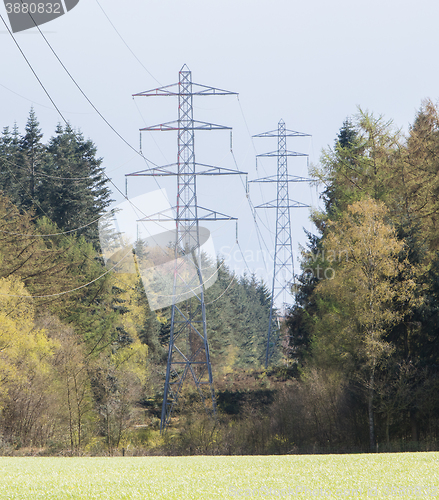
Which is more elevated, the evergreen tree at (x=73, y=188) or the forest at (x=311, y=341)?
the evergreen tree at (x=73, y=188)

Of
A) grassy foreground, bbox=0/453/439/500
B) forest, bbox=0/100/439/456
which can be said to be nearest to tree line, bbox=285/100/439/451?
forest, bbox=0/100/439/456

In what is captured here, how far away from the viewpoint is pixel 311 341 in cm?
3744

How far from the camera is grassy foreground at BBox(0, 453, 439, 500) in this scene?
34.8 ft

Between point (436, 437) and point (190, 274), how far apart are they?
25.3 metres

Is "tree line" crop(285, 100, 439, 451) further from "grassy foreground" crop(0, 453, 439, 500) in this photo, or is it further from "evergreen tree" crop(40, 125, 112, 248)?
"evergreen tree" crop(40, 125, 112, 248)

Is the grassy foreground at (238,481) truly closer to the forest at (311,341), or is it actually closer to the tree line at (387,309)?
the tree line at (387,309)

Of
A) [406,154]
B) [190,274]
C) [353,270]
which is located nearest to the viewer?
[353,270]

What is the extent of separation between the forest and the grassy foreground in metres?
10.4

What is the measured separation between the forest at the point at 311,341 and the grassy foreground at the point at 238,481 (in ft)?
34.1

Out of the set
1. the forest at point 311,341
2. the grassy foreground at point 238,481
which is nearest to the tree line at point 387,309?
the forest at point 311,341

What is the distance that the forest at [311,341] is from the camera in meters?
26.3

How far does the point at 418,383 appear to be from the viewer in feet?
82.7

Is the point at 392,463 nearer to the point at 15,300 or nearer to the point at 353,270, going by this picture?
the point at 353,270

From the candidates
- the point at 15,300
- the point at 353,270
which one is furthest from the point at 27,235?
the point at 353,270
